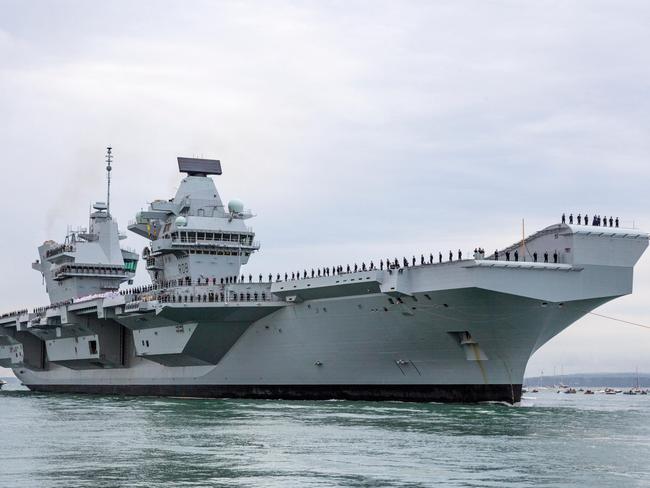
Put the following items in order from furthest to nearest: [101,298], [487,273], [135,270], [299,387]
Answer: [135,270] < [101,298] < [299,387] < [487,273]

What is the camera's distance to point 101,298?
4284 centimetres

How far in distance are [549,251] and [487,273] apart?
120 inches

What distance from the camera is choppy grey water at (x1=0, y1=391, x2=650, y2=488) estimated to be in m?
16.7

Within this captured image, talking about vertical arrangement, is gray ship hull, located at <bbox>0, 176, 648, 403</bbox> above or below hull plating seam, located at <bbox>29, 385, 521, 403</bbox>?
above

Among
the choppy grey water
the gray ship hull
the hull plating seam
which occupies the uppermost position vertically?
the gray ship hull

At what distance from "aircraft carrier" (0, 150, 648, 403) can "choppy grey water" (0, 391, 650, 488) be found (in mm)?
2020

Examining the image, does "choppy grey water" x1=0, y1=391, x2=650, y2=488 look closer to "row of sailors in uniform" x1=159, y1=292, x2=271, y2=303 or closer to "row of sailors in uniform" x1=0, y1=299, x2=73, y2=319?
"row of sailors in uniform" x1=159, y1=292, x2=271, y2=303

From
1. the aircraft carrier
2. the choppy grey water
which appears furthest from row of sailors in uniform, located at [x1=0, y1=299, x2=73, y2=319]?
the choppy grey water

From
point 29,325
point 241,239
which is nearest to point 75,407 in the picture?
point 241,239

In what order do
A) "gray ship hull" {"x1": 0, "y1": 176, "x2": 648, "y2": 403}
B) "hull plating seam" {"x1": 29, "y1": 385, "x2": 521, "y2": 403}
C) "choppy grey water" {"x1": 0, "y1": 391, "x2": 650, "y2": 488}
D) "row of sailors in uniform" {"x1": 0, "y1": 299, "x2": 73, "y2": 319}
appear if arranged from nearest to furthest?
"choppy grey water" {"x1": 0, "y1": 391, "x2": 650, "y2": 488}
"gray ship hull" {"x1": 0, "y1": 176, "x2": 648, "y2": 403}
"hull plating seam" {"x1": 29, "y1": 385, "x2": 521, "y2": 403}
"row of sailors in uniform" {"x1": 0, "y1": 299, "x2": 73, "y2": 319}

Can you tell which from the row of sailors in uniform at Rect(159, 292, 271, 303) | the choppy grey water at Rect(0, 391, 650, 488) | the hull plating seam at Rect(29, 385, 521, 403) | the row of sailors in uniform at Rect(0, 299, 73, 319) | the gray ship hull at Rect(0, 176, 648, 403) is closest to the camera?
the choppy grey water at Rect(0, 391, 650, 488)

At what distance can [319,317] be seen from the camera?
33750 mm

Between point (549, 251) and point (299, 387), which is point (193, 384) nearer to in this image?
point (299, 387)

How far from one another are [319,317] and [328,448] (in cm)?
1333
